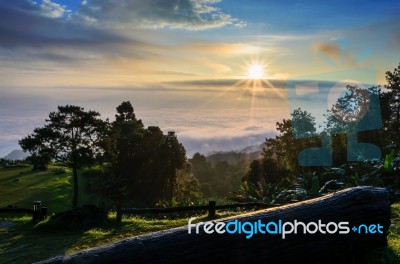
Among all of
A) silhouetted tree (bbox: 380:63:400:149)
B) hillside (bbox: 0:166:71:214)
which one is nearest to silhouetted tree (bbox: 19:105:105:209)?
hillside (bbox: 0:166:71:214)

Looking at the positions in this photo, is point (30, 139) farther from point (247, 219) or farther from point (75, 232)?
point (247, 219)

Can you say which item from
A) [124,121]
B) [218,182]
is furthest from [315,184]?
[218,182]

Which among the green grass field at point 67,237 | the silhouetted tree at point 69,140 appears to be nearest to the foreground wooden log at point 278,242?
the green grass field at point 67,237

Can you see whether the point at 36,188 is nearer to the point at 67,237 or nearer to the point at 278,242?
the point at 67,237

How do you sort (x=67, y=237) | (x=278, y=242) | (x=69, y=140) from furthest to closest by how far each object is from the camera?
1. (x=69, y=140)
2. (x=67, y=237)
3. (x=278, y=242)

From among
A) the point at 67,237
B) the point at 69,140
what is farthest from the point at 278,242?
the point at 69,140

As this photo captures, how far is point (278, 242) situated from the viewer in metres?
6.70

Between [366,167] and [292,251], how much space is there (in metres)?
23.6

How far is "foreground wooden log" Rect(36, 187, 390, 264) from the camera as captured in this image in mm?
5965

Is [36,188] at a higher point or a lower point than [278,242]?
lower

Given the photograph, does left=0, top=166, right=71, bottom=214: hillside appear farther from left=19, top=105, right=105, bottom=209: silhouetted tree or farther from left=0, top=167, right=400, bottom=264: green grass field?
left=0, top=167, right=400, bottom=264: green grass field

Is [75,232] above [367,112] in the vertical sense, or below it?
below

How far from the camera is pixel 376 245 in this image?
780 centimetres

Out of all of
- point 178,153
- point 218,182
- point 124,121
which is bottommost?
point 218,182
